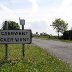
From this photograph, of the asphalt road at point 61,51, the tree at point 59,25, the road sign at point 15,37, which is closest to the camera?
the road sign at point 15,37

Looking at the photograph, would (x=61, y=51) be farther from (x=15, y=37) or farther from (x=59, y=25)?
(x=59, y=25)

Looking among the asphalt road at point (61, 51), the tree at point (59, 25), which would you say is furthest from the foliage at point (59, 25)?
the asphalt road at point (61, 51)

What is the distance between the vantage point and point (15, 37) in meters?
15.3

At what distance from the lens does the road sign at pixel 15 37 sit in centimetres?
1526

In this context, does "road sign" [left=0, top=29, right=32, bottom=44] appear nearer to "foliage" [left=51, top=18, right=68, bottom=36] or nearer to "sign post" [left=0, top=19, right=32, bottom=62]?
"sign post" [left=0, top=19, right=32, bottom=62]

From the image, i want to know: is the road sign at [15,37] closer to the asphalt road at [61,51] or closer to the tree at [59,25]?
the asphalt road at [61,51]

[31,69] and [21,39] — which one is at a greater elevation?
[21,39]

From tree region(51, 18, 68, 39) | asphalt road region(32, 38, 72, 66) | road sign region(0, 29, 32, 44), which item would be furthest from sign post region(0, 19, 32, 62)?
tree region(51, 18, 68, 39)

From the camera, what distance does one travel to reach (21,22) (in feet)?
55.3

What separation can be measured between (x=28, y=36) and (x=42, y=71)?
3.50m

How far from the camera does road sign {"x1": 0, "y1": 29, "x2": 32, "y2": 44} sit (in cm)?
1526

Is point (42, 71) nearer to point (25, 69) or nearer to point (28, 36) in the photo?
point (25, 69)

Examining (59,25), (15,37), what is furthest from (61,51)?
(59,25)

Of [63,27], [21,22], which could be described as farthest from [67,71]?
[63,27]
